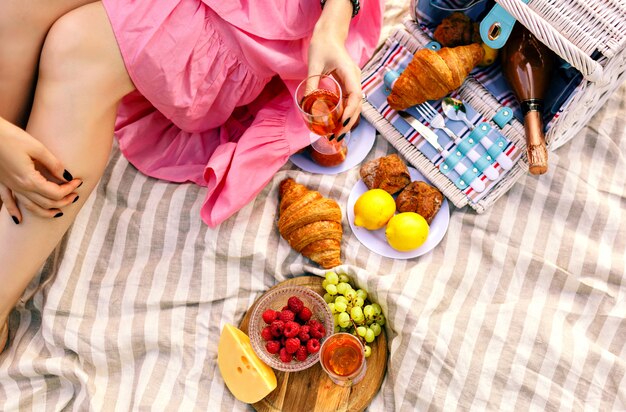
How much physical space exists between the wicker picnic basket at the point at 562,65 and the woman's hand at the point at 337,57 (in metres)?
0.29

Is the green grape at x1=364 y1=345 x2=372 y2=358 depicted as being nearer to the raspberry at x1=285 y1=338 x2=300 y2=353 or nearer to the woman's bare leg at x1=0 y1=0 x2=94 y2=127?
the raspberry at x1=285 y1=338 x2=300 y2=353

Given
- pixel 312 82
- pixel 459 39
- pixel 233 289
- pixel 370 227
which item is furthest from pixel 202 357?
pixel 459 39

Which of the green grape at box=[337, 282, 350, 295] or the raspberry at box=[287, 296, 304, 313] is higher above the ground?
the green grape at box=[337, 282, 350, 295]

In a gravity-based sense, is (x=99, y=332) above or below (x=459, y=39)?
below

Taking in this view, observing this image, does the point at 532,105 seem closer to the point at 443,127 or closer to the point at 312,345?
the point at 443,127

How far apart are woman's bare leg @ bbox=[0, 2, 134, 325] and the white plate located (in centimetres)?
43

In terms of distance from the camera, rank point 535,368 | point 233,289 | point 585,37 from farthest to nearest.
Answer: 1. point 233,289
2. point 535,368
3. point 585,37

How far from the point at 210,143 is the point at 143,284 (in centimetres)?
36

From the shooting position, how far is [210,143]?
1.31 metres

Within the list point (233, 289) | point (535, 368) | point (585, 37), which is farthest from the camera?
point (233, 289)

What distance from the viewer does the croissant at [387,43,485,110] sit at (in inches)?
46.3

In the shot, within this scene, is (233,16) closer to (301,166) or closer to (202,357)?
(301,166)

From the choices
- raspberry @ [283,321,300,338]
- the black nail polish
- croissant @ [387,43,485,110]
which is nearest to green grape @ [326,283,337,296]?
raspberry @ [283,321,300,338]

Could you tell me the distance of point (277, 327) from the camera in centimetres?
111
